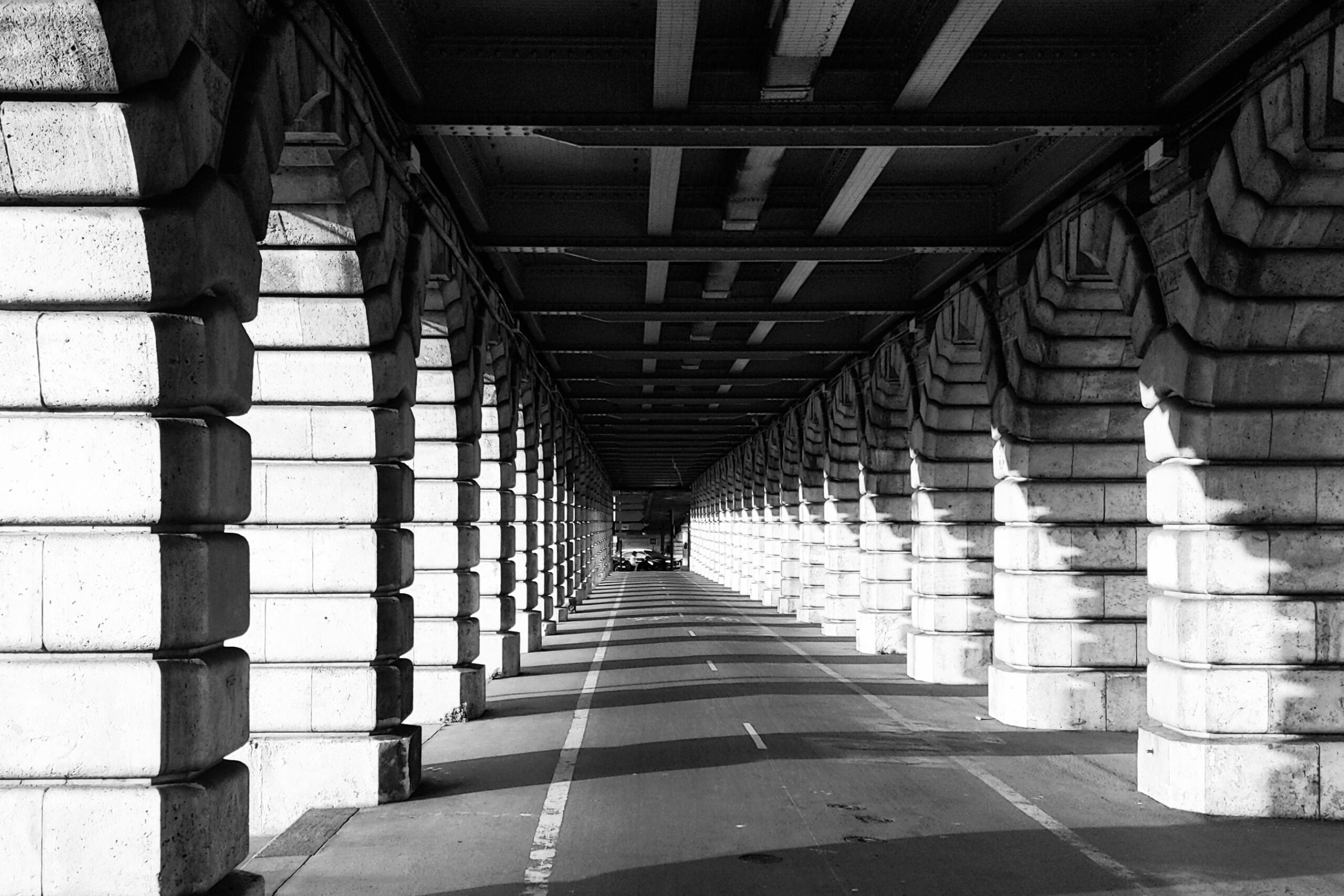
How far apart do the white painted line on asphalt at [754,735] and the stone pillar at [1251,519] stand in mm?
4369

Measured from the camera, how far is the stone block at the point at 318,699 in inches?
447

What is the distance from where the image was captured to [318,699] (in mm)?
11367

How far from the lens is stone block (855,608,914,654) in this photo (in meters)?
26.1

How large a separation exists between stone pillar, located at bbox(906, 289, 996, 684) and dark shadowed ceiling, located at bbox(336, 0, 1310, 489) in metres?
2.08

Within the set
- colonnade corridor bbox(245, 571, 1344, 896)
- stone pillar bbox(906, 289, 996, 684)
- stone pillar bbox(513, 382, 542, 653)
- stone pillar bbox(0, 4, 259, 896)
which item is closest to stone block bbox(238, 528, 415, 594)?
colonnade corridor bbox(245, 571, 1344, 896)

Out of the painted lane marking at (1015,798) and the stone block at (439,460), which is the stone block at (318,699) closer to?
the painted lane marking at (1015,798)

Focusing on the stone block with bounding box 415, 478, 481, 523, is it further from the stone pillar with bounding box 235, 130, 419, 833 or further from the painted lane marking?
the painted lane marking

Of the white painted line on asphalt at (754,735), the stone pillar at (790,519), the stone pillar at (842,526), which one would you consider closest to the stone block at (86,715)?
the white painted line on asphalt at (754,735)

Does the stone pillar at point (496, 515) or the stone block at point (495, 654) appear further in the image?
the stone block at point (495, 654)

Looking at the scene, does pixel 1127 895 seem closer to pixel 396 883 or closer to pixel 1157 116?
pixel 396 883

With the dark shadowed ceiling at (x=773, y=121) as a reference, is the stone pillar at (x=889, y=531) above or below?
below

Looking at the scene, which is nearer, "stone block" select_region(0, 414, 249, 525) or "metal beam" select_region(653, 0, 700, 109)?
"stone block" select_region(0, 414, 249, 525)

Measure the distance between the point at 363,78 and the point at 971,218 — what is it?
359 inches

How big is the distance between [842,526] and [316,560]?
2189 cm
